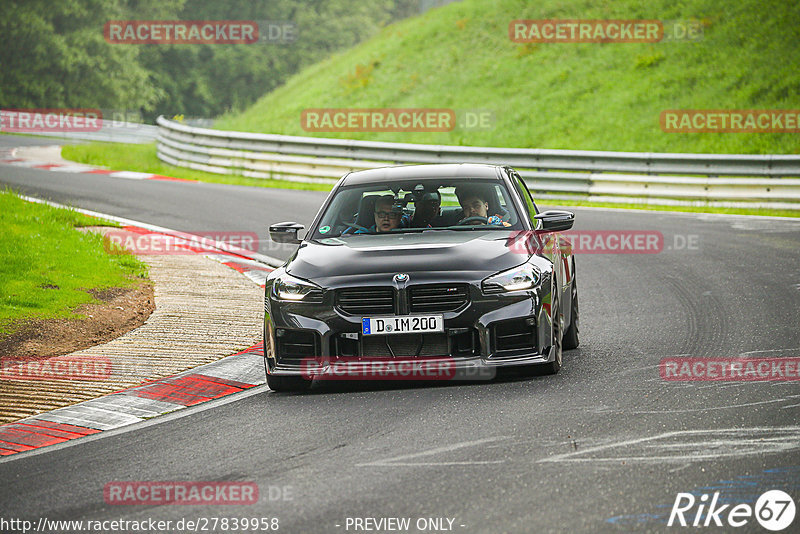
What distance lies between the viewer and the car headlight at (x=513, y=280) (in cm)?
775

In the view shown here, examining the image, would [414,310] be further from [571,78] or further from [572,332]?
[571,78]

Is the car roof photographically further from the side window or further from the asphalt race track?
the asphalt race track

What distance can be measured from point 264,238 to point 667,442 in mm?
11465

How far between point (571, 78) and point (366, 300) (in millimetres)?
26383

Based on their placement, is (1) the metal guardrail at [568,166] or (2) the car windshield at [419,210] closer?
(2) the car windshield at [419,210]

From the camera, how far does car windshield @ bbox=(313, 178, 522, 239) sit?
8977 mm

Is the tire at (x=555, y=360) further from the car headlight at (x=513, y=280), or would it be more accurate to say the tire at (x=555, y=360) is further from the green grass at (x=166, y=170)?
the green grass at (x=166, y=170)

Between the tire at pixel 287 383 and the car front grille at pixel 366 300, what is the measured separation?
686mm

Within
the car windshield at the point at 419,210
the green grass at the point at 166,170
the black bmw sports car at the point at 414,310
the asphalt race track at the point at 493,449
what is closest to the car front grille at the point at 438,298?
the black bmw sports car at the point at 414,310

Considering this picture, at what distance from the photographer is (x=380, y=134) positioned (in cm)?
3341

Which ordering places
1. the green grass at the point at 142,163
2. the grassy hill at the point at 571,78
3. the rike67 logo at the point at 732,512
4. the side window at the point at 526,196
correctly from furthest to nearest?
the grassy hill at the point at 571,78 → the green grass at the point at 142,163 → the side window at the point at 526,196 → the rike67 logo at the point at 732,512

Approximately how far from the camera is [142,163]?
31078 mm

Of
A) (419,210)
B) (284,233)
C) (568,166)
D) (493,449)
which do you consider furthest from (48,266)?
(568,166)

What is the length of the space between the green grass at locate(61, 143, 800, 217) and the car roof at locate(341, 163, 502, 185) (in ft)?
41.7
